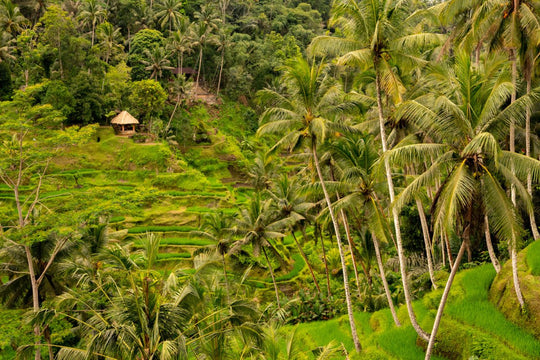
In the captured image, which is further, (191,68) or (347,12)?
(191,68)

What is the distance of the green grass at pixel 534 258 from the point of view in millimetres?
12586

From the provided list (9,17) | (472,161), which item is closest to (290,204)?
(472,161)

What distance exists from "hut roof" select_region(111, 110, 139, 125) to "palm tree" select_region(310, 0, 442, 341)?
104ft

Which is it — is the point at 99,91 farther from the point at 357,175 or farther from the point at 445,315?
the point at 445,315

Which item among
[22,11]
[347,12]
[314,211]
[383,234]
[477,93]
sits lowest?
[314,211]

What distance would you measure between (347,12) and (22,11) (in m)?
54.4

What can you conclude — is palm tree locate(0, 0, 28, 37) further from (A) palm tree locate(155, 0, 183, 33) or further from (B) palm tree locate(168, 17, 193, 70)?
(A) palm tree locate(155, 0, 183, 33)

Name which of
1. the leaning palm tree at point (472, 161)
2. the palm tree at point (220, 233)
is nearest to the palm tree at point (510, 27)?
the leaning palm tree at point (472, 161)

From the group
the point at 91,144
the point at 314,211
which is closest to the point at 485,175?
the point at 314,211

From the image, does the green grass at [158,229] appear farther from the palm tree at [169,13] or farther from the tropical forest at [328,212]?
the palm tree at [169,13]

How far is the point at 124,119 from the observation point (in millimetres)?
41469

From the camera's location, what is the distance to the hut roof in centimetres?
4106

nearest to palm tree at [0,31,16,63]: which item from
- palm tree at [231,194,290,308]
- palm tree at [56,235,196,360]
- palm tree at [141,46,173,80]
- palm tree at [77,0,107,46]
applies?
palm tree at [77,0,107,46]

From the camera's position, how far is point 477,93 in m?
10.4
